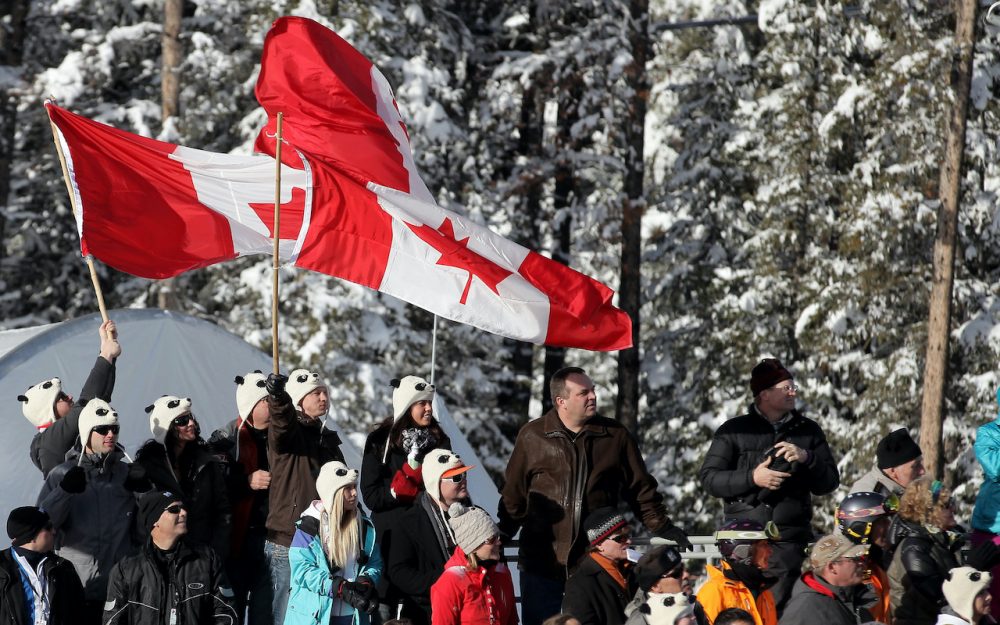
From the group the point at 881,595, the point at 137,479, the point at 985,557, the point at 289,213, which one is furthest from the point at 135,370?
the point at 985,557

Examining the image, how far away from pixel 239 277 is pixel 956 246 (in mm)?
9468

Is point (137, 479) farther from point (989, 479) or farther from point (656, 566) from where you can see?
point (989, 479)

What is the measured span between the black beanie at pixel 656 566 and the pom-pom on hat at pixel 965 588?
1494 mm

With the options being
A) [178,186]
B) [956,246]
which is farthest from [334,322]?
[178,186]

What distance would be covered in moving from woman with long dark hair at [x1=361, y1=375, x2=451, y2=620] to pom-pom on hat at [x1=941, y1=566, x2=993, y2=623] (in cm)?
277

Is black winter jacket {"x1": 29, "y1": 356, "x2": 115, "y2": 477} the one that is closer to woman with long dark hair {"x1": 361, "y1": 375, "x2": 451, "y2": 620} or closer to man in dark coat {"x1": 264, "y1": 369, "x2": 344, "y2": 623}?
man in dark coat {"x1": 264, "y1": 369, "x2": 344, "y2": 623}

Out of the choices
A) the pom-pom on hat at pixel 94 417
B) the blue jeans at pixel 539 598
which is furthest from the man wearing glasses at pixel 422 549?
the pom-pom on hat at pixel 94 417

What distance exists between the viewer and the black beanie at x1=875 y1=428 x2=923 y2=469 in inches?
354

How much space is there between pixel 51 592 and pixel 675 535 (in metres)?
3.15

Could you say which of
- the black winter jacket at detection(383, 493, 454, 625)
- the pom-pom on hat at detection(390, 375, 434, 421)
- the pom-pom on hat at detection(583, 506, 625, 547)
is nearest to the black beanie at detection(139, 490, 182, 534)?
the black winter jacket at detection(383, 493, 454, 625)

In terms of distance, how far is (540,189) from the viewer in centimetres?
2241

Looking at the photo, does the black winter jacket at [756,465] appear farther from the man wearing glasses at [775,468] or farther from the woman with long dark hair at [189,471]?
the woman with long dark hair at [189,471]

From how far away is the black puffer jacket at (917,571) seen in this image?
842 centimetres

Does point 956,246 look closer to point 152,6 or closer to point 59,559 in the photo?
point 152,6
